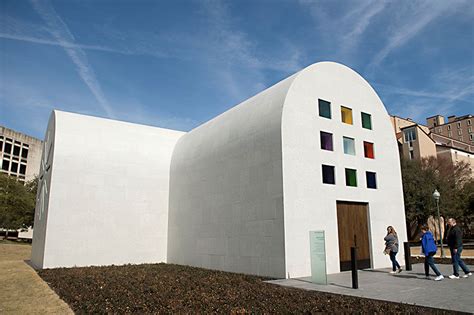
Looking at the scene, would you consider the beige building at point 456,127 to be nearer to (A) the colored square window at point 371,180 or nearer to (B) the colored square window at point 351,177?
(A) the colored square window at point 371,180

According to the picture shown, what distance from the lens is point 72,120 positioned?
16969mm

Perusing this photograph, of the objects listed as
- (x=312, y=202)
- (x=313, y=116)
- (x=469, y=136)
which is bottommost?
(x=312, y=202)

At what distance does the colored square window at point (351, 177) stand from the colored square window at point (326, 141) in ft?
3.70

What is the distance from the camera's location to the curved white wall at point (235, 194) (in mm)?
11398

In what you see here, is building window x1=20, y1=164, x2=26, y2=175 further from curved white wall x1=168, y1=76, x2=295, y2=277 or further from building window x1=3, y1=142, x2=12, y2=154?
curved white wall x1=168, y1=76, x2=295, y2=277

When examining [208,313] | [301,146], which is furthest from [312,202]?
[208,313]

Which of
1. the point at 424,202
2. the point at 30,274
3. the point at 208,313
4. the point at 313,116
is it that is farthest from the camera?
the point at 424,202

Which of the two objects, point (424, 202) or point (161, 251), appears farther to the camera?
point (424, 202)

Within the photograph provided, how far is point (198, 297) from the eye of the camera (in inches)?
313

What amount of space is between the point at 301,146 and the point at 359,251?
4424 mm

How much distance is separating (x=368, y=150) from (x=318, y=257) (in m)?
6.27

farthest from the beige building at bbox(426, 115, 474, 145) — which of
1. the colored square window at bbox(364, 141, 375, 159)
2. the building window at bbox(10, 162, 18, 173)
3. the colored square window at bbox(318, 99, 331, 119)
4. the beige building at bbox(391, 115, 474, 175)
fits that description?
the building window at bbox(10, 162, 18, 173)

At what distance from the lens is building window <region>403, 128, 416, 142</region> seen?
48688 mm

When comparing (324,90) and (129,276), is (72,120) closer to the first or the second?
(129,276)
